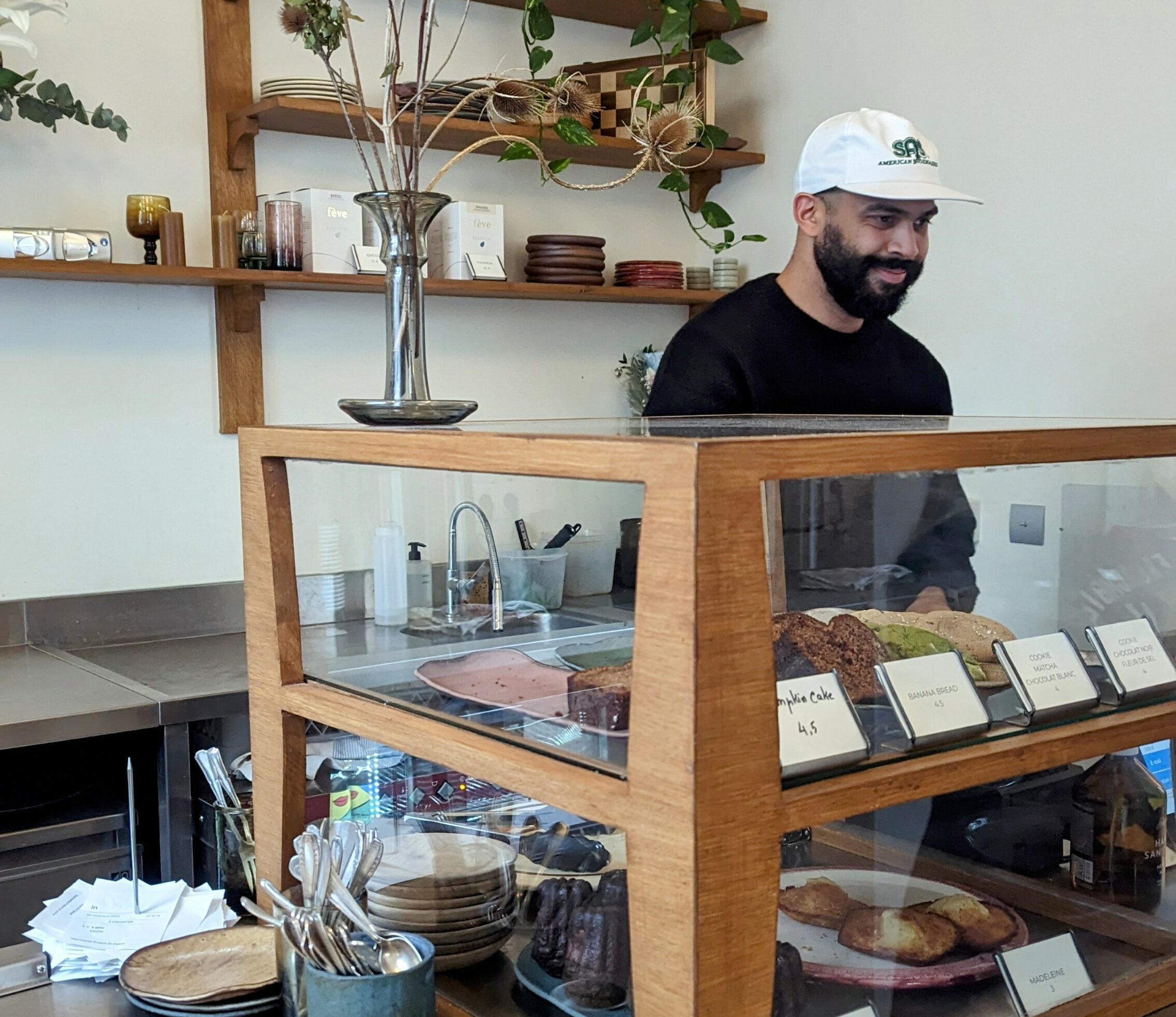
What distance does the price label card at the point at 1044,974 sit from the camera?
85 cm

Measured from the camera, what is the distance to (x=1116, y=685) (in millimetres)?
931

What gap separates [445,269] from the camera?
3.17 metres

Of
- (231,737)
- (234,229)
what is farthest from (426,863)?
(234,229)

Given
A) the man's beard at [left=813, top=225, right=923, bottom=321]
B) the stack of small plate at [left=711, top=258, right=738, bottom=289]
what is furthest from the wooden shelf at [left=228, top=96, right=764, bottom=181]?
the man's beard at [left=813, top=225, right=923, bottom=321]

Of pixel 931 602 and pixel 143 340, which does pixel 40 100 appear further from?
pixel 931 602

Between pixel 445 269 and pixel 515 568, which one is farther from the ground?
pixel 445 269

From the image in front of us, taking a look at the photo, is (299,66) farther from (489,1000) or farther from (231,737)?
(489,1000)

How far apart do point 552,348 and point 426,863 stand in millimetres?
2649

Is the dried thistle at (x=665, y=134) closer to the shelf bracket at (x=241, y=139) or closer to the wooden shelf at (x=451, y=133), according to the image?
the wooden shelf at (x=451, y=133)

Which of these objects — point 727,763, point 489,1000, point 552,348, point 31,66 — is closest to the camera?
point 727,763

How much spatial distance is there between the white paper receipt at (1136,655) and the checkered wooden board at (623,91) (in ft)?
8.39

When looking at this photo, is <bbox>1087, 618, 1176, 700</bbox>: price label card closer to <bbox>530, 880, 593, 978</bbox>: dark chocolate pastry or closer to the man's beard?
<bbox>530, 880, 593, 978</bbox>: dark chocolate pastry

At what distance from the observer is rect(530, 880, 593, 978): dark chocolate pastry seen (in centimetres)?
84

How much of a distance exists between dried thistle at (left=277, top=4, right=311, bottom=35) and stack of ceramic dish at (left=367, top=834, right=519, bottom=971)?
74 centimetres
